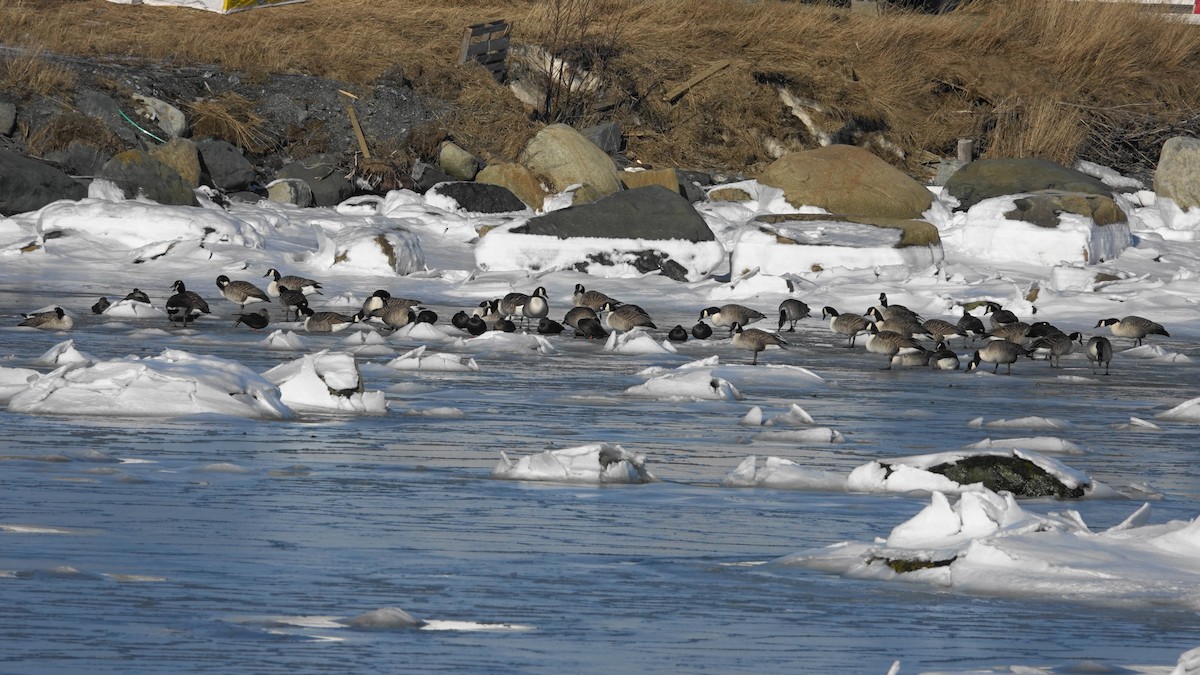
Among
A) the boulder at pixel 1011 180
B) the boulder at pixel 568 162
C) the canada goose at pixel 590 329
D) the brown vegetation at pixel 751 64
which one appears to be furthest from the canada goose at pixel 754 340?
the brown vegetation at pixel 751 64

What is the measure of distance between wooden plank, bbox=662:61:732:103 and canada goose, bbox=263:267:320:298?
67.9 feet

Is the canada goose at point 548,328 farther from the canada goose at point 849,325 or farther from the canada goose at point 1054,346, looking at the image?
the canada goose at point 1054,346

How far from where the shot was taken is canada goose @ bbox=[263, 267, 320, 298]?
18.5 meters

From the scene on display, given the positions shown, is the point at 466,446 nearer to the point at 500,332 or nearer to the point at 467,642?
the point at 467,642

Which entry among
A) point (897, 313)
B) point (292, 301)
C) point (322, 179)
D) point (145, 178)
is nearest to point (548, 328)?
point (292, 301)

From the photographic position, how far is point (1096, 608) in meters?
5.45

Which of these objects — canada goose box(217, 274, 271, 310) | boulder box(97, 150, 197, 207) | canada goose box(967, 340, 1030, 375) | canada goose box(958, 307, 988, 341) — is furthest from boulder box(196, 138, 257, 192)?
canada goose box(967, 340, 1030, 375)

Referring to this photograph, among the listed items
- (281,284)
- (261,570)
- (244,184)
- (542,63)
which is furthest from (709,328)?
(542,63)

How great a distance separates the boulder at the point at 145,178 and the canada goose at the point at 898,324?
498 inches

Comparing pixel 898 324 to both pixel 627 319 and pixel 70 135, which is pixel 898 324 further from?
pixel 70 135

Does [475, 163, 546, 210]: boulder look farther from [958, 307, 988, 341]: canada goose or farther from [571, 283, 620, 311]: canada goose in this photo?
[958, 307, 988, 341]: canada goose

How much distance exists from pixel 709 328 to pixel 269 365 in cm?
543

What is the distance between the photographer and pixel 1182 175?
31.9 meters

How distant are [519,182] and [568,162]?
1.13 meters
